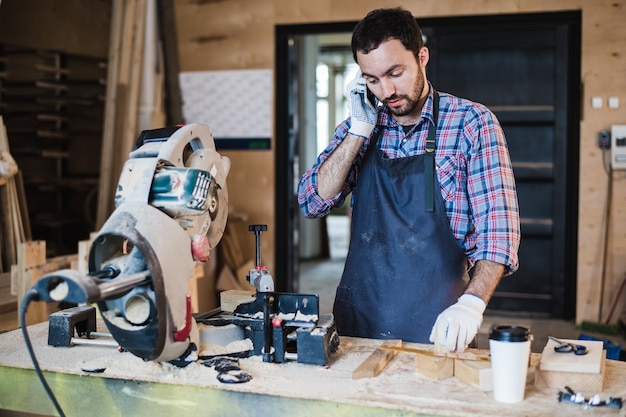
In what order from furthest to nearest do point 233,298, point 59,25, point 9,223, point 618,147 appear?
point 59,25 → point 618,147 → point 9,223 → point 233,298

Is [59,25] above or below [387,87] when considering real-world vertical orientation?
above

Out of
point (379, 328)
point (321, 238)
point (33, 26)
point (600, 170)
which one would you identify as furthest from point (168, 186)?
point (321, 238)

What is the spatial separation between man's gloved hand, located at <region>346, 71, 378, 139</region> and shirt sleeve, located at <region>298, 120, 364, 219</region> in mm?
81

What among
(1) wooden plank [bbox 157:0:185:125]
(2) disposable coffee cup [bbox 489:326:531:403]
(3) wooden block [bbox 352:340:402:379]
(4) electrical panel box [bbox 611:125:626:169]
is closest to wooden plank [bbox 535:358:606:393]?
(2) disposable coffee cup [bbox 489:326:531:403]

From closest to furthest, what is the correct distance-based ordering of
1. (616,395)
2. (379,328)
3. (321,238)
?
(616,395), (379,328), (321,238)

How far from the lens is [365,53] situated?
2029 mm

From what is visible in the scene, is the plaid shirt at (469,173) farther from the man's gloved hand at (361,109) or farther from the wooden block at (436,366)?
the wooden block at (436,366)

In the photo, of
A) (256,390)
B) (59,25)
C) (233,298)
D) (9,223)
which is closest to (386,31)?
(233,298)

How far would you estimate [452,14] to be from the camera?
515 cm

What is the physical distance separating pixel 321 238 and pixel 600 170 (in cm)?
477

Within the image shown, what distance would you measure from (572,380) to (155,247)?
0.92 m

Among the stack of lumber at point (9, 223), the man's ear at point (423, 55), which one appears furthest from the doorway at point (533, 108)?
the man's ear at point (423, 55)

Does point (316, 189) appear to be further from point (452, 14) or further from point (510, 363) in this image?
point (452, 14)

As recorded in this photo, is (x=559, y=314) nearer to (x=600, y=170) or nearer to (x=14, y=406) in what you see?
(x=600, y=170)
